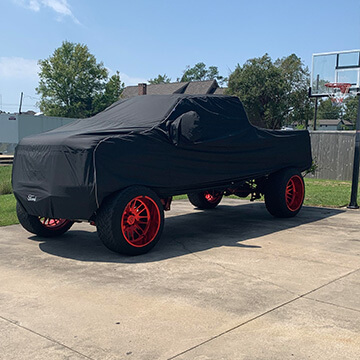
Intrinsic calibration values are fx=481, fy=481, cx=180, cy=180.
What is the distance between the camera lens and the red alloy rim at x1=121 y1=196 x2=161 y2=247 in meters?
5.96

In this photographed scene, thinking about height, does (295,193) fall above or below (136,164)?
below

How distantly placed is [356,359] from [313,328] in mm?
542

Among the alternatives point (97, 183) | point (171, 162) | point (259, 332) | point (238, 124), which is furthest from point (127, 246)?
point (238, 124)

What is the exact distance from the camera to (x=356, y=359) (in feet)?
10.5

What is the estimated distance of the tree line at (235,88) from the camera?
48812 millimetres

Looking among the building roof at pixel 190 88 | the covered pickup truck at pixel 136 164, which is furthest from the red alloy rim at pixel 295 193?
the building roof at pixel 190 88

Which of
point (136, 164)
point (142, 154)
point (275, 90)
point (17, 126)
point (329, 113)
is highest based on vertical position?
point (329, 113)

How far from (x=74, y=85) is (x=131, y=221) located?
187ft

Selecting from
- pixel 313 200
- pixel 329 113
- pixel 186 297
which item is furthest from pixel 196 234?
pixel 329 113

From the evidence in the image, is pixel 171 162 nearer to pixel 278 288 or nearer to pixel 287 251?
pixel 287 251

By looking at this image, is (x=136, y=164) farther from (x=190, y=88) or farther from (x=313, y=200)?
(x=190, y=88)

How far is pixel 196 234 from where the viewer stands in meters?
7.45

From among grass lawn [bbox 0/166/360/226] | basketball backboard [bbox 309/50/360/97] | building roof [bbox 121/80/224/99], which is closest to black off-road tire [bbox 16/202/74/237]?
grass lawn [bbox 0/166/360/226]

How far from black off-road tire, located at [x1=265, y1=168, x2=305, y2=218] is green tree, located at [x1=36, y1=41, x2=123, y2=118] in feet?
172
